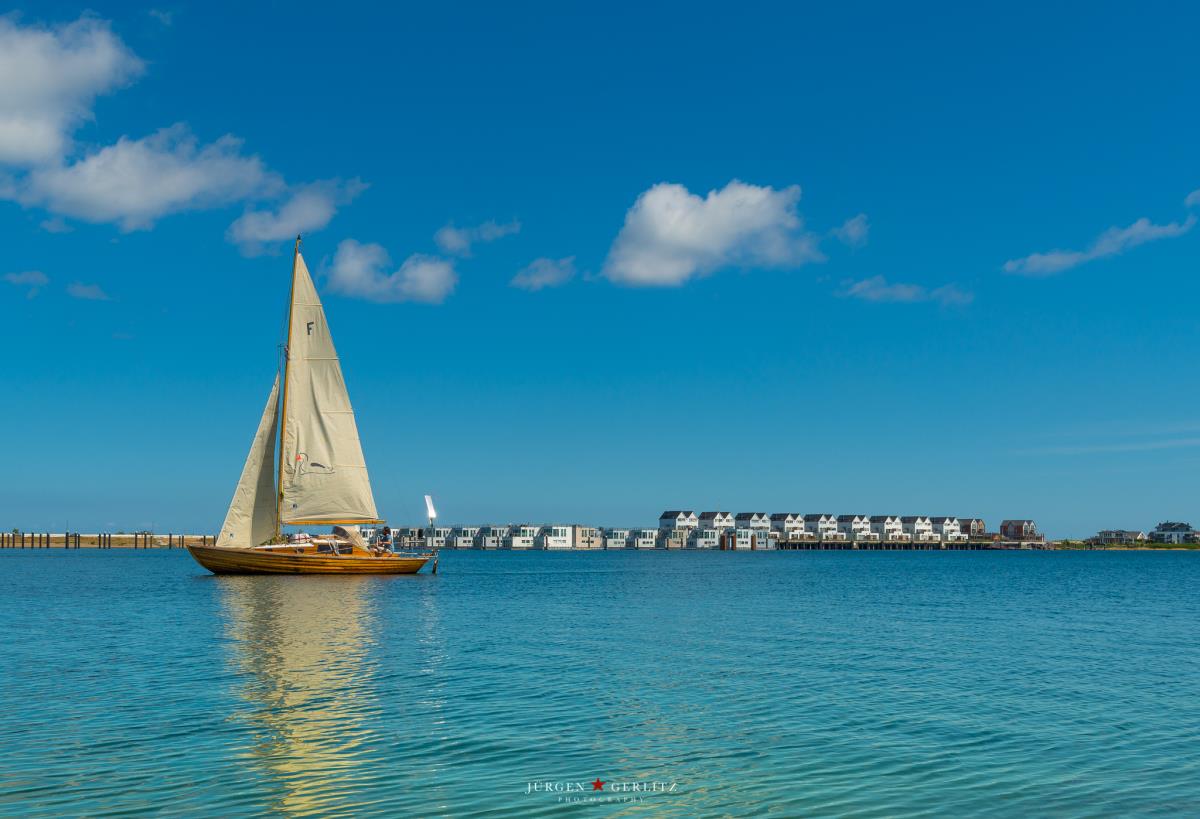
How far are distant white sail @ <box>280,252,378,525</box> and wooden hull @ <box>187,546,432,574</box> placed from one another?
3.64 meters

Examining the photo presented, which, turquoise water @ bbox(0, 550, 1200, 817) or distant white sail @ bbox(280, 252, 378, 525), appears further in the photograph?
distant white sail @ bbox(280, 252, 378, 525)

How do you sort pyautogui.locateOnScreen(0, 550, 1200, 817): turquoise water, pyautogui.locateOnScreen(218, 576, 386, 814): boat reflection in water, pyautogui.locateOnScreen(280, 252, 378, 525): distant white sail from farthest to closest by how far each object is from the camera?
pyautogui.locateOnScreen(280, 252, 378, 525): distant white sail → pyautogui.locateOnScreen(218, 576, 386, 814): boat reflection in water → pyautogui.locateOnScreen(0, 550, 1200, 817): turquoise water

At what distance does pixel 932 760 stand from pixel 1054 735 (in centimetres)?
419

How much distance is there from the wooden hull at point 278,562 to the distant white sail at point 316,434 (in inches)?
143

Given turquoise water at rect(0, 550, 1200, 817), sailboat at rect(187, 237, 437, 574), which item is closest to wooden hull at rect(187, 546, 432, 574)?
sailboat at rect(187, 237, 437, 574)

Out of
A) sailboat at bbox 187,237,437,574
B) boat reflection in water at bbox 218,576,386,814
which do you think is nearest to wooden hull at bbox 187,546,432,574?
sailboat at bbox 187,237,437,574

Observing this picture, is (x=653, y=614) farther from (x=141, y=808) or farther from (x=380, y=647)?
(x=141, y=808)

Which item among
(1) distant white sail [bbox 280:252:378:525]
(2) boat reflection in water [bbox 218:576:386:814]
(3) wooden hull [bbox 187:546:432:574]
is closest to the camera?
(2) boat reflection in water [bbox 218:576:386:814]

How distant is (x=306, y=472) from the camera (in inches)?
2916

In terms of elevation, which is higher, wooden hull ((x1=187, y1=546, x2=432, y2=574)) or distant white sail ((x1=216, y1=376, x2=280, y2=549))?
distant white sail ((x1=216, y1=376, x2=280, y2=549))

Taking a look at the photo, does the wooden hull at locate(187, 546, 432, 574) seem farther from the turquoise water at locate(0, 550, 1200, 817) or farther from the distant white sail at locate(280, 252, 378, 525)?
the turquoise water at locate(0, 550, 1200, 817)

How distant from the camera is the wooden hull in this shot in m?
70.2

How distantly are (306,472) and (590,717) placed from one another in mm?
57154

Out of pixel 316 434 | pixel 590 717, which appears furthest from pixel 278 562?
pixel 590 717
